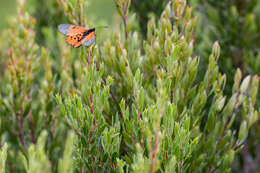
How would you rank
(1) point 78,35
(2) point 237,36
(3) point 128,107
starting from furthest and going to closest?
(2) point 237,36 < (1) point 78,35 < (3) point 128,107

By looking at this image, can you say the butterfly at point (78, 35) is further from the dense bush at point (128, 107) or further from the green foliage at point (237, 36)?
the green foliage at point (237, 36)

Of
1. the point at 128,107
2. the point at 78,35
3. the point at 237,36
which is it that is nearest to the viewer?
the point at 128,107

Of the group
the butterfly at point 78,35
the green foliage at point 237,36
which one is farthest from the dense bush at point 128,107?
the green foliage at point 237,36

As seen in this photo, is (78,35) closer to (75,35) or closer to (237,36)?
(75,35)

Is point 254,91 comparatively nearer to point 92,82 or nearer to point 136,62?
point 136,62

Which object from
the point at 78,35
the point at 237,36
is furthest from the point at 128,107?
the point at 237,36

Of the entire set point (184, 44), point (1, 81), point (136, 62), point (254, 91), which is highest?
point (184, 44)

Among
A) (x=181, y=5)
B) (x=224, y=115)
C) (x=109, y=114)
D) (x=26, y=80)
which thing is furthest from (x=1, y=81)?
(x=224, y=115)
